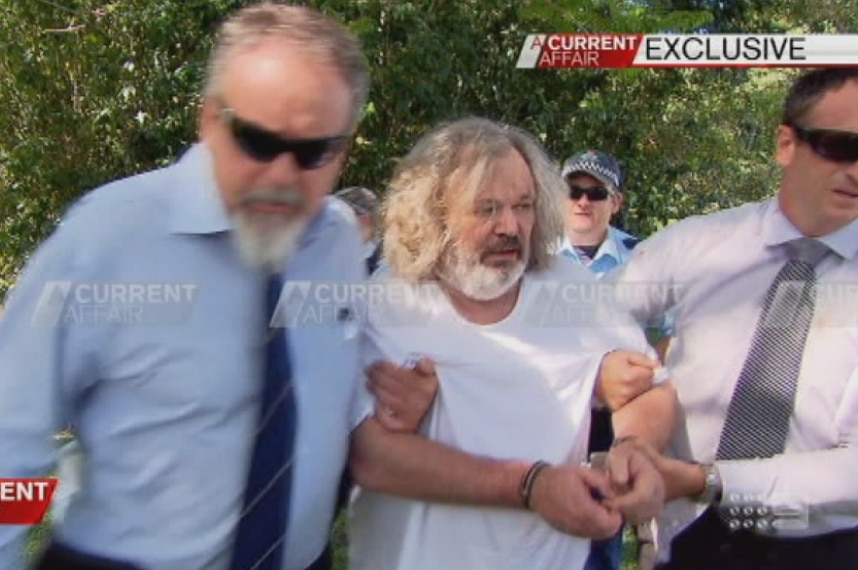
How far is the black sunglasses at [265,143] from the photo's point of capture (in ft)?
4.30

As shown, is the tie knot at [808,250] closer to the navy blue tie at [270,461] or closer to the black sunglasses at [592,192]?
the navy blue tie at [270,461]

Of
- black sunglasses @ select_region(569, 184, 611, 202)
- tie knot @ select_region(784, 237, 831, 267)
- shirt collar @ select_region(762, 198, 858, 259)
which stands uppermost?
shirt collar @ select_region(762, 198, 858, 259)

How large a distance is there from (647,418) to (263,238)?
62cm

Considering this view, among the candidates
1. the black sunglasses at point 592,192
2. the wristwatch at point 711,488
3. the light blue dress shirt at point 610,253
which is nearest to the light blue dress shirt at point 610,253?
the light blue dress shirt at point 610,253

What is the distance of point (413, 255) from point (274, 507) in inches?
17.3

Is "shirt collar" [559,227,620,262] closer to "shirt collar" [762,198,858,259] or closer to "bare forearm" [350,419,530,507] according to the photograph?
"shirt collar" [762,198,858,259]

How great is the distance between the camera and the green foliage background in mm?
4926

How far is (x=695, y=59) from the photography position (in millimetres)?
2615

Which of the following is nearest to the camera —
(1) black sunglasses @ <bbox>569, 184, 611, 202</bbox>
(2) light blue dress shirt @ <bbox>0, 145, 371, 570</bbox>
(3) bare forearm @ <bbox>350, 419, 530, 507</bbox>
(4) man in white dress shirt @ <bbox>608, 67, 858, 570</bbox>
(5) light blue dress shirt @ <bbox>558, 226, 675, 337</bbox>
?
(2) light blue dress shirt @ <bbox>0, 145, 371, 570</bbox>

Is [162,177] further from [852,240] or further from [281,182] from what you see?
[852,240]

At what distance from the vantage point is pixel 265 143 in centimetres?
131

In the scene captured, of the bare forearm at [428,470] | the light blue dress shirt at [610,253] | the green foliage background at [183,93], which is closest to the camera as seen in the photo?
the bare forearm at [428,470]

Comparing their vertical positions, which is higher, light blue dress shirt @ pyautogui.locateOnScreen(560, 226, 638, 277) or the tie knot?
the tie knot

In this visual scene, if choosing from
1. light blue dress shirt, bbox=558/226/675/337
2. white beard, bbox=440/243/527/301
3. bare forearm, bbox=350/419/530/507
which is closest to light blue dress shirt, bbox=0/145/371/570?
bare forearm, bbox=350/419/530/507
